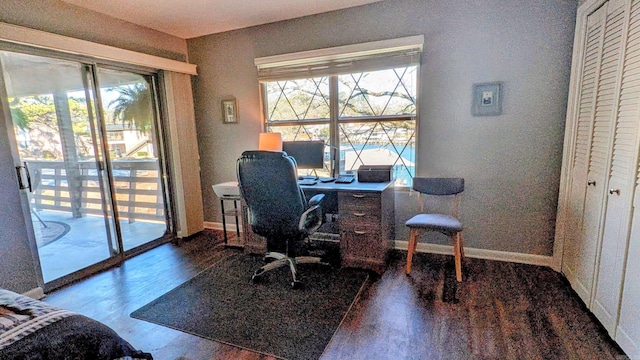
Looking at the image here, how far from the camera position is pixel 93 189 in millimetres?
2844

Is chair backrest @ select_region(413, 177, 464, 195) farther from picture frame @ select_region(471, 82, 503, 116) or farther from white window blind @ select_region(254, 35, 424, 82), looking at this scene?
white window blind @ select_region(254, 35, 424, 82)

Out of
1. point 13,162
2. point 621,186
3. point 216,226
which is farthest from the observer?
point 216,226

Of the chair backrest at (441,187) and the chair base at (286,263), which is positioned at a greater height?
the chair backrest at (441,187)

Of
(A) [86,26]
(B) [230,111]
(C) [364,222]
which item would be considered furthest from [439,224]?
(A) [86,26]

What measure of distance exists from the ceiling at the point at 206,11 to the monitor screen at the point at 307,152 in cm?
126

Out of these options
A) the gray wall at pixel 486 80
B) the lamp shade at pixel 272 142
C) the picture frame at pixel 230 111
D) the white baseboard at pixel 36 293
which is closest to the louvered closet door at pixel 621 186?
the gray wall at pixel 486 80

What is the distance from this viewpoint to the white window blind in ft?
8.93

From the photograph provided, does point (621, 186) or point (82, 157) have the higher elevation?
point (82, 157)

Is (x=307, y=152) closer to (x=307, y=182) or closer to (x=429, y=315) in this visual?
(x=307, y=182)

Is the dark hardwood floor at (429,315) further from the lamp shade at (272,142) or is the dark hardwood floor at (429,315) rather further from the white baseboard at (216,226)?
the lamp shade at (272,142)

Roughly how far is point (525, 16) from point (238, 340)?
10.2 ft

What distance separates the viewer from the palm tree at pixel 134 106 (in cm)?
307

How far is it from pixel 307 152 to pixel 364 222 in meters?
0.95

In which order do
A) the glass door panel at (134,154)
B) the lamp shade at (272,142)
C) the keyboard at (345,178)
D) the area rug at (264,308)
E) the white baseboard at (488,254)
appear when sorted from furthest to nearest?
the lamp shade at (272,142) → the glass door panel at (134,154) → the keyboard at (345,178) → the white baseboard at (488,254) → the area rug at (264,308)
